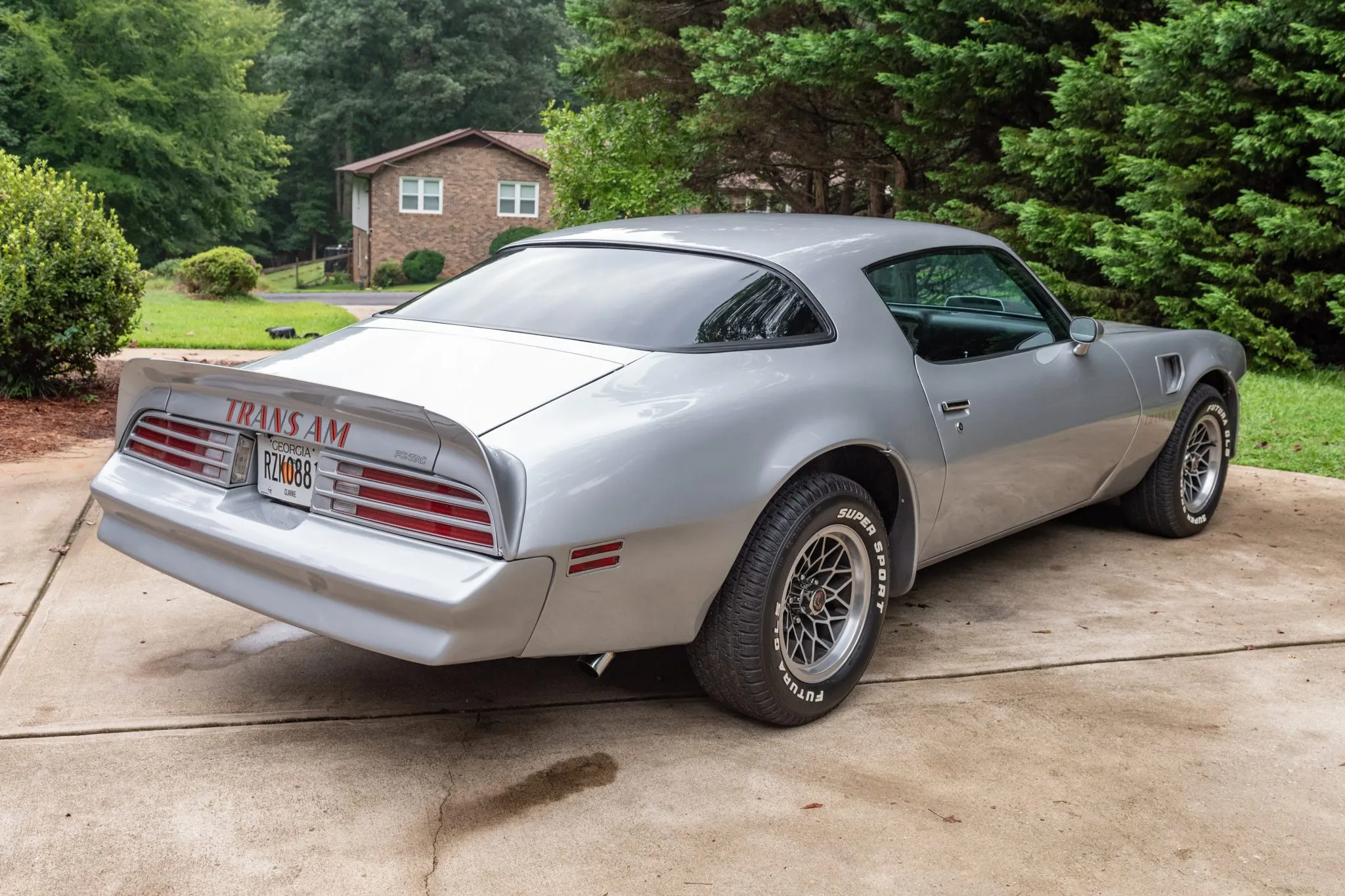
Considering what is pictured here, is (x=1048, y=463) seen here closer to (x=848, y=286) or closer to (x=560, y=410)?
(x=848, y=286)

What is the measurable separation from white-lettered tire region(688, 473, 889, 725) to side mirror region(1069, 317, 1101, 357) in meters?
1.41

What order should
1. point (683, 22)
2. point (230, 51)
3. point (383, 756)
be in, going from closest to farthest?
point (383, 756), point (683, 22), point (230, 51)

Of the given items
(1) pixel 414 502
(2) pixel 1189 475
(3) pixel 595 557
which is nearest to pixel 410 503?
(1) pixel 414 502

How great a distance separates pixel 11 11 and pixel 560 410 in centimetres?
3986

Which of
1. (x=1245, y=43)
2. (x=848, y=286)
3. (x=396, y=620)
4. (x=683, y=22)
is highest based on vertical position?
(x=683, y=22)

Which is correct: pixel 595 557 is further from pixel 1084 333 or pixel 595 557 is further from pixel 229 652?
pixel 1084 333

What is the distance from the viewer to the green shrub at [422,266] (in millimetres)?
43188

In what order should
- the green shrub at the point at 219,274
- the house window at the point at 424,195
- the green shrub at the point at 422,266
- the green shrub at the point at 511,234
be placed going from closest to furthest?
the green shrub at the point at 219,274 → the green shrub at the point at 511,234 → the green shrub at the point at 422,266 → the house window at the point at 424,195

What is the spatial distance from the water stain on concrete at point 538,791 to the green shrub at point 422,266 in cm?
4156

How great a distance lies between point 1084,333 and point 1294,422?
5.06 meters

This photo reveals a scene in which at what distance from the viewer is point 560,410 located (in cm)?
298

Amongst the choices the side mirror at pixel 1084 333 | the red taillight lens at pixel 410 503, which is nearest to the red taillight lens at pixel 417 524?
the red taillight lens at pixel 410 503

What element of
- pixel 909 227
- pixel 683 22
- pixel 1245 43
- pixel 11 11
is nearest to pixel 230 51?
pixel 11 11

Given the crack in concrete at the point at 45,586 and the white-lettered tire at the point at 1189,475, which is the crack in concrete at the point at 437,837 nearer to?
the crack in concrete at the point at 45,586
